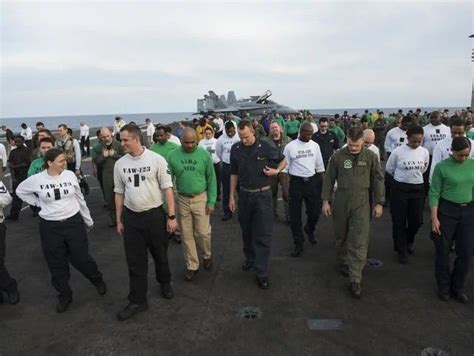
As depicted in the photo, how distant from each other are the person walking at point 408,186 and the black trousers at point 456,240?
0.98 metres

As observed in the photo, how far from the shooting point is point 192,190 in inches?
180

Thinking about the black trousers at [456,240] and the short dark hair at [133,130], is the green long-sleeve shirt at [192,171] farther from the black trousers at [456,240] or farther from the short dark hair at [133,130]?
the black trousers at [456,240]

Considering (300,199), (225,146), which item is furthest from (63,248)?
(225,146)

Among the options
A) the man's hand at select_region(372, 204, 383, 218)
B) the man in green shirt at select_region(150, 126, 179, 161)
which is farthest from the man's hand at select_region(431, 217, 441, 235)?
the man in green shirt at select_region(150, 126, 179, 161)

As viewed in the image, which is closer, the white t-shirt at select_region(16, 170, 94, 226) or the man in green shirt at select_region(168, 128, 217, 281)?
the white t-shirt at select_region(16, 170, 94, 226)

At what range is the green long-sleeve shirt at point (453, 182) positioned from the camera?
3836 millimetres

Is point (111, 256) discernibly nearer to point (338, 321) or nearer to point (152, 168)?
point (152, 168)

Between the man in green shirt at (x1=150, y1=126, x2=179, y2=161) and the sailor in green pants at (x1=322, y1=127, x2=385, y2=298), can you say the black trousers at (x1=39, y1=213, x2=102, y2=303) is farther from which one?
the sailor in green pants at (x1=322, y1=127, x2=385, y2=298)

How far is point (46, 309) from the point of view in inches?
162

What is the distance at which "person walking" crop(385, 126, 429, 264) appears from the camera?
497 centimetres

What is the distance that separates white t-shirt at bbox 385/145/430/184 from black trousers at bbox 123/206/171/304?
3.46 meters

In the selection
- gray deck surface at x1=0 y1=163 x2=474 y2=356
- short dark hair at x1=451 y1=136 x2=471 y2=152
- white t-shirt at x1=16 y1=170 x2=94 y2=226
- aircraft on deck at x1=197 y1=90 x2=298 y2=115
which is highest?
aircraft on deck at x1=197 y1=90 x2=298 y2=115

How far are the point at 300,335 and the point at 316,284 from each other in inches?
45.9

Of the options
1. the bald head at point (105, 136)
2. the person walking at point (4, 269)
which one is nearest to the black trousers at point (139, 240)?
the person walking at point (4, 269)
